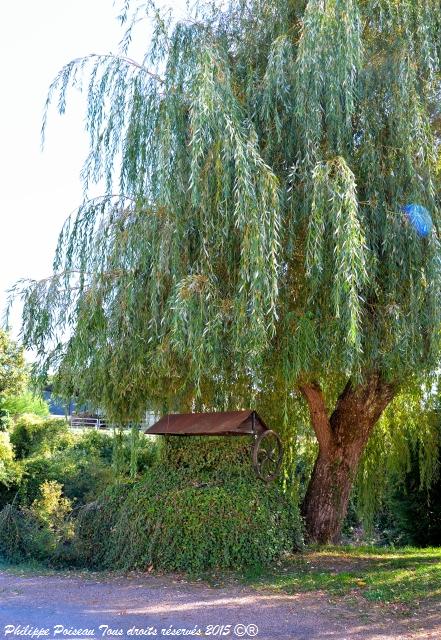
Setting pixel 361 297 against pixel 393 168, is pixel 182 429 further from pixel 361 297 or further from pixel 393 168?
pixel 393 168

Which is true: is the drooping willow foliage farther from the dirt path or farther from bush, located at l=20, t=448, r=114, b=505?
bush, located at l=20, t=448, r=114, b=505

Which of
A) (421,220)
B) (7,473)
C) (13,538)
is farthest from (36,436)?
(421,220)

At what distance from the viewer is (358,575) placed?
25.0 ft

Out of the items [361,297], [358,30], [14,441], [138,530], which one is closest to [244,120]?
[358,30]

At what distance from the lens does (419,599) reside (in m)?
6.51

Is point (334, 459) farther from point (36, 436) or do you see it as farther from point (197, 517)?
point (36, 436)

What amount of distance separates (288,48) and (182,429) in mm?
4641

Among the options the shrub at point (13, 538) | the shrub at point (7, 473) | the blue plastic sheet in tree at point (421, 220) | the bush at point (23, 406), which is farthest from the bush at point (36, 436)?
the blue plastic sheet in tree at point (421, 220)

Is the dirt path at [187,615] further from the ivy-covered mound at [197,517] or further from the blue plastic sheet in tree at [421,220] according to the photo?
the blue plastic sheet in tree at [421,220]

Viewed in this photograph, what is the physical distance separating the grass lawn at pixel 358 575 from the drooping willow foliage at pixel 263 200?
2118 mm

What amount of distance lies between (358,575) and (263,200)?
164 inches

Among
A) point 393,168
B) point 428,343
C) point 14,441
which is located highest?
point 393,168

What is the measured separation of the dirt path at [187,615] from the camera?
5453 mm

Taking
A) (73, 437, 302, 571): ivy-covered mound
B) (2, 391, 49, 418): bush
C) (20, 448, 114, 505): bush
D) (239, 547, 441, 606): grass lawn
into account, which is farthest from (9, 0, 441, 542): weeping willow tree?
(2, 391, 49, 418): bush
